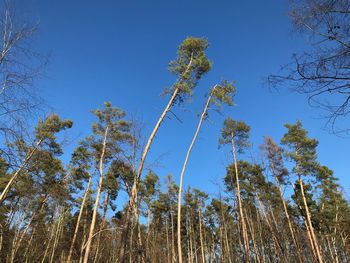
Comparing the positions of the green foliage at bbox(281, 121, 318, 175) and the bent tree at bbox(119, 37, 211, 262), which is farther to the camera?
the green foliage at bbox(281, 121, 318, 175)

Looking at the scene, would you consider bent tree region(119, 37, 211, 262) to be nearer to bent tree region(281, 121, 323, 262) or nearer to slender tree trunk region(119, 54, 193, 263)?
slender tree trunk region(119, 54, 193, 263)

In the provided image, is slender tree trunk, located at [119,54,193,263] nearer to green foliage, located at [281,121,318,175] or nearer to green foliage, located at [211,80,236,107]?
green foliage, located at [211,80,236,107]

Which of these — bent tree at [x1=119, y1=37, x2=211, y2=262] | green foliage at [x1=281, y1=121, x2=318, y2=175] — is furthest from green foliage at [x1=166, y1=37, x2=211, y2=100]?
green foliage at [x1=281, y1=121, x2=318, y2=175]

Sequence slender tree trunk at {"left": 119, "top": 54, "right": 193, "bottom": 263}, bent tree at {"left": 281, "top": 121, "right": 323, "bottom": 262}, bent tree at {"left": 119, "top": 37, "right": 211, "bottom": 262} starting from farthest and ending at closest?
bent tree at {"left": 281, "top": 121, "right": 323, "bottom": 262}, bent tree at {"left": 119, "top": 37, "right": 211, "bottom": 262}, slender tree trunk at {"left": 119, "top": 54, "right": 193, "bottom": 263}

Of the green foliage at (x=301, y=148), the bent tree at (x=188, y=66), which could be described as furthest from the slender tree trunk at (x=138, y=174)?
the green foliage at (x=301, y=148)

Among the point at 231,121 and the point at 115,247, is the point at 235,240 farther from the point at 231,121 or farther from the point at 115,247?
the point at 231,121

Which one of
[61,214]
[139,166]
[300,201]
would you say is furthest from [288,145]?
[61,214]

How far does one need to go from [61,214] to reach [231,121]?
15.8 meters

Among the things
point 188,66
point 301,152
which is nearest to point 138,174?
point 188,66

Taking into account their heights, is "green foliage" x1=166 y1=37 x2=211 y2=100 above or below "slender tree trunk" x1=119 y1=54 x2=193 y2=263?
above

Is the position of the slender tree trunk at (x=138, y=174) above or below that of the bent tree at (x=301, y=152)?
below

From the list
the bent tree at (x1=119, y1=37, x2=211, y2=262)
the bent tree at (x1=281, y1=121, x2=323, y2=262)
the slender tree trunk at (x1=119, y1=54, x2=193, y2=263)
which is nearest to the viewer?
the slender tree trunk at (x1=119, y1=54, x2=193, y2=263)

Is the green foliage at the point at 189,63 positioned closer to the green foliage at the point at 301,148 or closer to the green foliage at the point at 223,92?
the green foliage at the point at 223,92

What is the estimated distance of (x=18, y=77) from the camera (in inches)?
158
